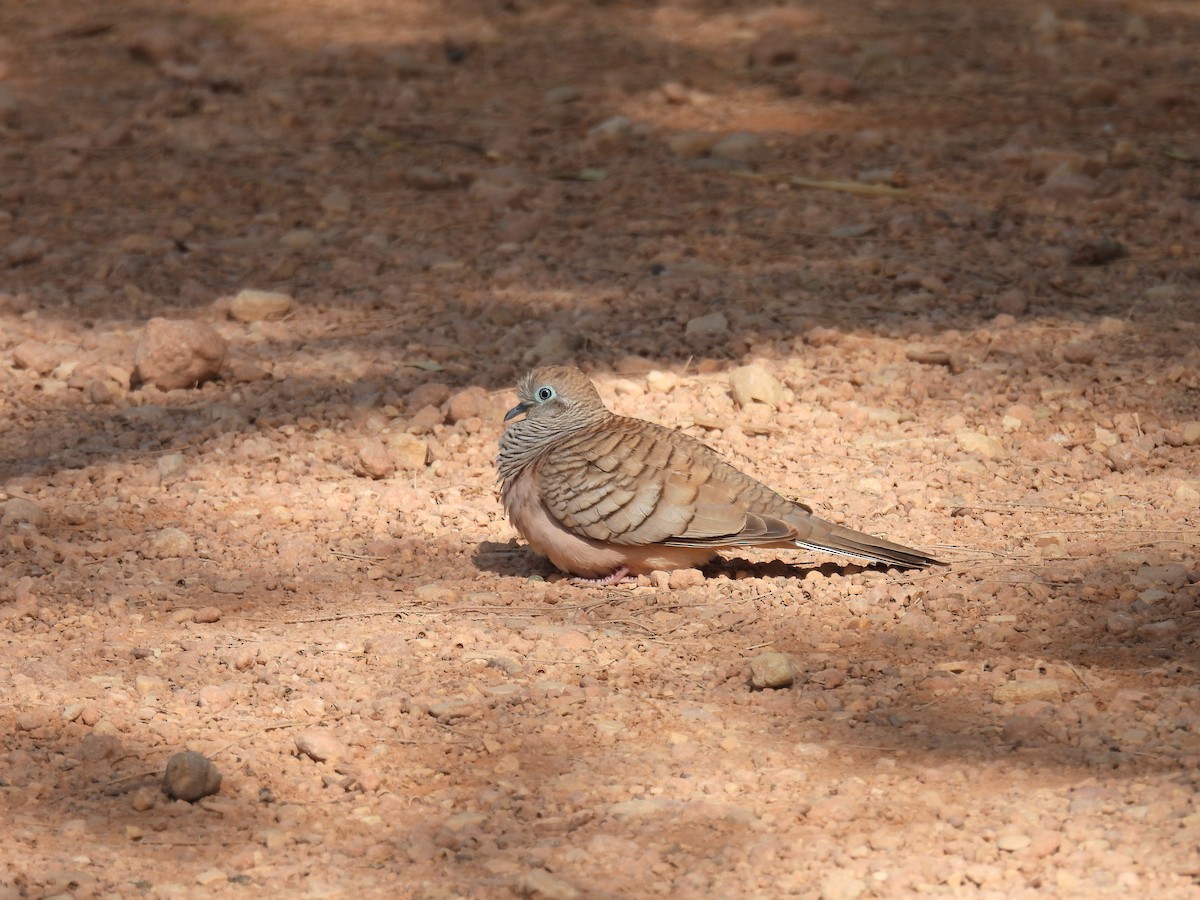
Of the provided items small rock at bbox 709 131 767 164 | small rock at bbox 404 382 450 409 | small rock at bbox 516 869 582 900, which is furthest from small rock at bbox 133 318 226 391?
small rock at bbox 516 869 582 900

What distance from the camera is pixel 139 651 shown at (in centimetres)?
411

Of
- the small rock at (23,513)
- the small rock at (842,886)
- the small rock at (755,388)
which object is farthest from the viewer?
the small rock at (755,388)

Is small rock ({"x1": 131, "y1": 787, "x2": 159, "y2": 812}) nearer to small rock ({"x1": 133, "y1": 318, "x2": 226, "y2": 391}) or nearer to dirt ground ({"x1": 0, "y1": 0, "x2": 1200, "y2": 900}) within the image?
dirt ground ({"x1": 0, "y1": 0, "x2": 1200, "y2": 900})

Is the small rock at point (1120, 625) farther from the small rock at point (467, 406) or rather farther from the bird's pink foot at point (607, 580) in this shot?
the small rock at point (467, 406)

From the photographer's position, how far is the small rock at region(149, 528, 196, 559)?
489cm

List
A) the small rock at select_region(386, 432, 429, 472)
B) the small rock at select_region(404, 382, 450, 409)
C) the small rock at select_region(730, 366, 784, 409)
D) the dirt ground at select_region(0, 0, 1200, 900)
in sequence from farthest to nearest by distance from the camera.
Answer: the small rock at select_region(404, 382, 450, 409), the small rock at select_region(730, 366, 784, 409), the small rock at select_region(386, 432, 429, 472), the dirt ground at select_region(0, 0, 1200, 900)

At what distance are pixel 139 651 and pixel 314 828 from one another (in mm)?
1036

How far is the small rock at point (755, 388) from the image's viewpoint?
5844 mm

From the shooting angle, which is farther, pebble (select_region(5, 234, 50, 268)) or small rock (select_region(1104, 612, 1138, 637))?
pebble (select_region(5, 234, 50, 268))

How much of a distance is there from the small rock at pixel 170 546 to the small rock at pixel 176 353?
1403mm

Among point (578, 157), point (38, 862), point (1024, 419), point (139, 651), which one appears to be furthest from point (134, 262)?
point (38, 862)

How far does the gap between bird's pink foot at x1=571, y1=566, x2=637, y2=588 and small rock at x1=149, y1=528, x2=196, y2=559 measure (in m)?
1.25

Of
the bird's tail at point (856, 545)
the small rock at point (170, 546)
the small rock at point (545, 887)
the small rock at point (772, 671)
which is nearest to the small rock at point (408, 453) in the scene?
the small rock at point (170, 546)

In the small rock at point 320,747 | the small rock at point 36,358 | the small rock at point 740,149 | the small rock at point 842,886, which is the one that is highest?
the small rock at point 740,149
